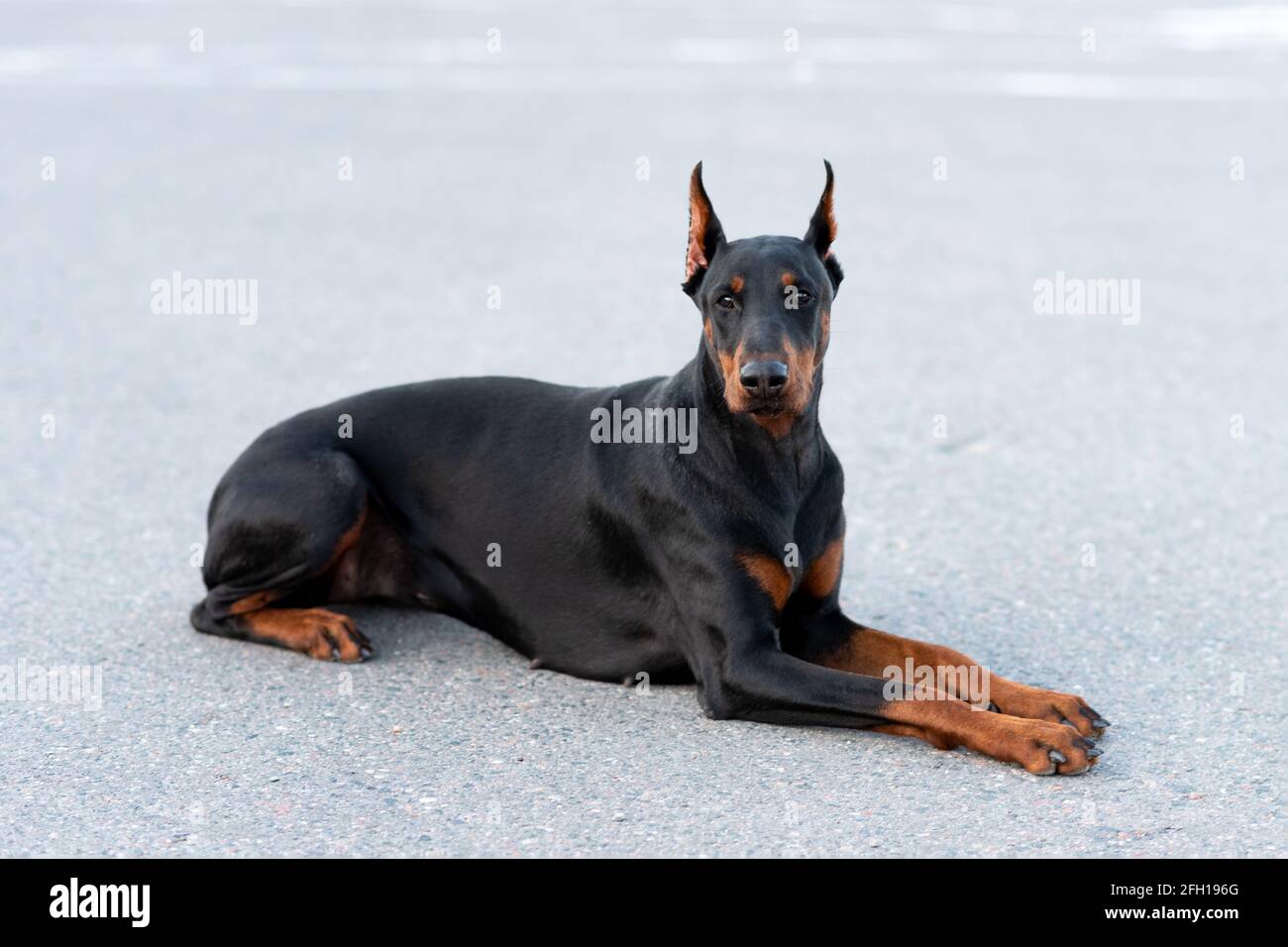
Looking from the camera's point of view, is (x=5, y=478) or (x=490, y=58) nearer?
(x=5, y=478)

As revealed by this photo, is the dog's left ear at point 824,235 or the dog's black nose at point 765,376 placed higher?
the dog's left ear at point 824,235

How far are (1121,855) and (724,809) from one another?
94 centimetres

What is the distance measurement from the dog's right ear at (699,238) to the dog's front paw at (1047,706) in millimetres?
1418

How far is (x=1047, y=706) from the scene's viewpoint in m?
4.63

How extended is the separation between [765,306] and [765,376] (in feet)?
0.92

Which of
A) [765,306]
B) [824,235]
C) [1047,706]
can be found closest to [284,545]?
[765,306]

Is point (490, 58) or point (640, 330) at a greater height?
point (490, 58)

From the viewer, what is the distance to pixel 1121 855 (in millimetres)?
4004

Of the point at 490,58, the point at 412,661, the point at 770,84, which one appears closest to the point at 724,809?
the point at 412,661

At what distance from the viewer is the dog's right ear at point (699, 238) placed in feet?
16.1

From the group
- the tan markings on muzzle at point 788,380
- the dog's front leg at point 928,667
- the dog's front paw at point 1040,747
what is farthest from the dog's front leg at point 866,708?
the tan markings on muzzle at point 788,380

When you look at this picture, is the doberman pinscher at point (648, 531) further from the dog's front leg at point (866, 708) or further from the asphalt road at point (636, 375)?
the asphalt road at point (636, 375)

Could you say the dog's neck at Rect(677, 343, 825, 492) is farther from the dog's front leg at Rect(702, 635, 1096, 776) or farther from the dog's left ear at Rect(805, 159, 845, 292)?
the dog's front leg at Rect(702, 635, 1096, 776)

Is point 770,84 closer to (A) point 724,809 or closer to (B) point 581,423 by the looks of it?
(B) point 581,423
